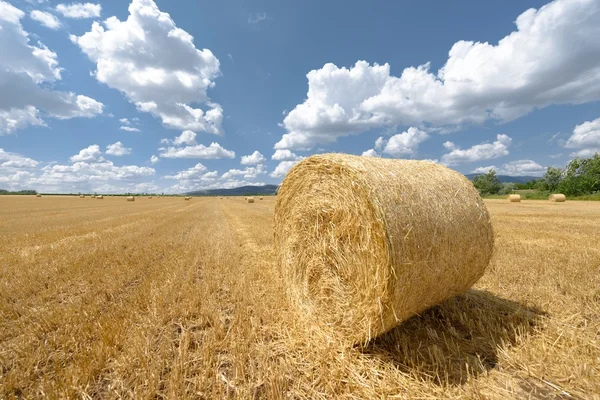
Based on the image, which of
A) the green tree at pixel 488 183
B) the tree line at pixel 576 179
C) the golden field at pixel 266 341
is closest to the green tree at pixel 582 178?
the tree line at pixel 576 179

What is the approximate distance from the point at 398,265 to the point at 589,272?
4.59 meters

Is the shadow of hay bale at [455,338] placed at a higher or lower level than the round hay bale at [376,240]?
lower

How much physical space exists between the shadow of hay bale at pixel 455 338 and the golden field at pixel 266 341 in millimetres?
17

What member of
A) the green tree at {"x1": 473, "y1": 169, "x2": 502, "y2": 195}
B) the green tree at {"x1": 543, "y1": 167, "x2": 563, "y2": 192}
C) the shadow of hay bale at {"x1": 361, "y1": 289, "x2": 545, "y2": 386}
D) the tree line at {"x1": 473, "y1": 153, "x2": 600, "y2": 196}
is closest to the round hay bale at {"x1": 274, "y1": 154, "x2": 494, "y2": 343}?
the shadow of hay bale at {"x1": 361, "y1": 289, "x2": 545, "y2": 386}

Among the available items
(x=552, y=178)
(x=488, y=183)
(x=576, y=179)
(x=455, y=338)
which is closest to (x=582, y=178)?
(x=576, y=179)

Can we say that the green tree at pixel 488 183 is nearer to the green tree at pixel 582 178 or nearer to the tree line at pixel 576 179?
the tree line at pixel 576 179

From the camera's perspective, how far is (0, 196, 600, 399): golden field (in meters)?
2.51

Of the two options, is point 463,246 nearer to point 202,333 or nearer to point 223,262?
point 202,333

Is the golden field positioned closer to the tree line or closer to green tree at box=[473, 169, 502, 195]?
the tree line

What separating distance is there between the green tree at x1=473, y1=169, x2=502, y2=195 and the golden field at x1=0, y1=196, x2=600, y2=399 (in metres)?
76.0

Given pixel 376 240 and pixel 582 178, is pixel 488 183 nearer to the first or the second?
pixel 582 178

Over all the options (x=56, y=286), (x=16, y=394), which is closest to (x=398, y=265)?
(x=16, y=394)

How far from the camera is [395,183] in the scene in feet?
10.5

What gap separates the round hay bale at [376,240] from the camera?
2.89m
